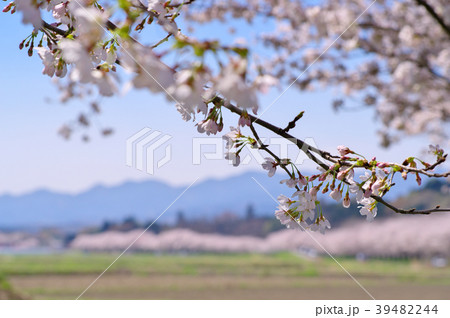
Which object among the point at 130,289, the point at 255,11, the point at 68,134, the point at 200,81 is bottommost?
the point at 130,289

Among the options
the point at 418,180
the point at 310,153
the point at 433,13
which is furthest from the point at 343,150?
the point at 433,13

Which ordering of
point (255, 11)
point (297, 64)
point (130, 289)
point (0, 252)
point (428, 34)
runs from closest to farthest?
1. point (428, 34)
2. point (255, 11)
3. point (297, 64)
4. point (130, 289)
5. point (0, 252)

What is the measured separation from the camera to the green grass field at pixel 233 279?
47.8 ft

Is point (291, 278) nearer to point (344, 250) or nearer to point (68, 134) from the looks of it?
point (344, 250)

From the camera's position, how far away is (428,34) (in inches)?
230

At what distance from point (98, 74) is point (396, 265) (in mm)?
24067

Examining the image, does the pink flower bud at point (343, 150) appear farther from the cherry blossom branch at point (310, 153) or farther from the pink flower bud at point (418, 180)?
the pink flower bud at point (418, 180)

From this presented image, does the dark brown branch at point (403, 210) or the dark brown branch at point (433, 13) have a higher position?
the dark brown branch at point (433, 13)

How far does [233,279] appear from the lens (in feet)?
61.3

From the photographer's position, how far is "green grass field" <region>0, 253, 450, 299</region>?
14.6 m

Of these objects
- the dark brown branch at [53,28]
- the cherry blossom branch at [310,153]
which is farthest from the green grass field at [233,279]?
the dark brown branch at [53,28]

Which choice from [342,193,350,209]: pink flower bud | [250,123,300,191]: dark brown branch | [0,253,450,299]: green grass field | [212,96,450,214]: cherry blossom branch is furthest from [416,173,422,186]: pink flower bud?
[0,253,450,299]: green grass field

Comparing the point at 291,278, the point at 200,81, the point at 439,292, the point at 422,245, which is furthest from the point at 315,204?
the point at 422,245

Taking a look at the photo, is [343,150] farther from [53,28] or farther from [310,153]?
[53,28]
